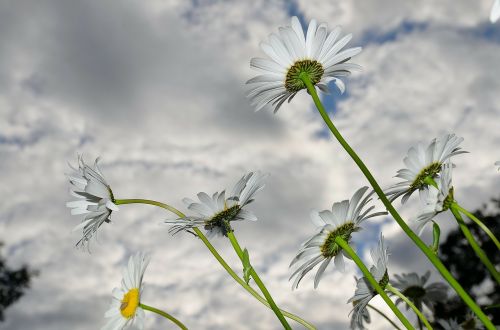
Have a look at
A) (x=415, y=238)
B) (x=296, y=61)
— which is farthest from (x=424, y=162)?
(x=296, y=61)

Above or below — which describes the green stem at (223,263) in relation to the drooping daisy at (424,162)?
below

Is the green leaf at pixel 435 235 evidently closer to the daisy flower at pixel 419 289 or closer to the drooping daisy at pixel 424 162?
the drooping daisy at pixel 424 162

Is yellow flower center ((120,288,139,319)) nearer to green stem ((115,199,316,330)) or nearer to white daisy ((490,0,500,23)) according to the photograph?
green stem ((115,199,316,330))

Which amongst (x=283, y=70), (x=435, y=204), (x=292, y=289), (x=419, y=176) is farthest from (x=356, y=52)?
(x=292, y=289)

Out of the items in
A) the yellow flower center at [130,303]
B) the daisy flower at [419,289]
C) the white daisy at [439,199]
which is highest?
the daisy flower at [419,289]

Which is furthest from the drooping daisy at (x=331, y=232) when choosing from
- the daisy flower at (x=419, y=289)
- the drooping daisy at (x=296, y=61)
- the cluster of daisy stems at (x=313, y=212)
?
the daisy flower at (x=419, y=289)
